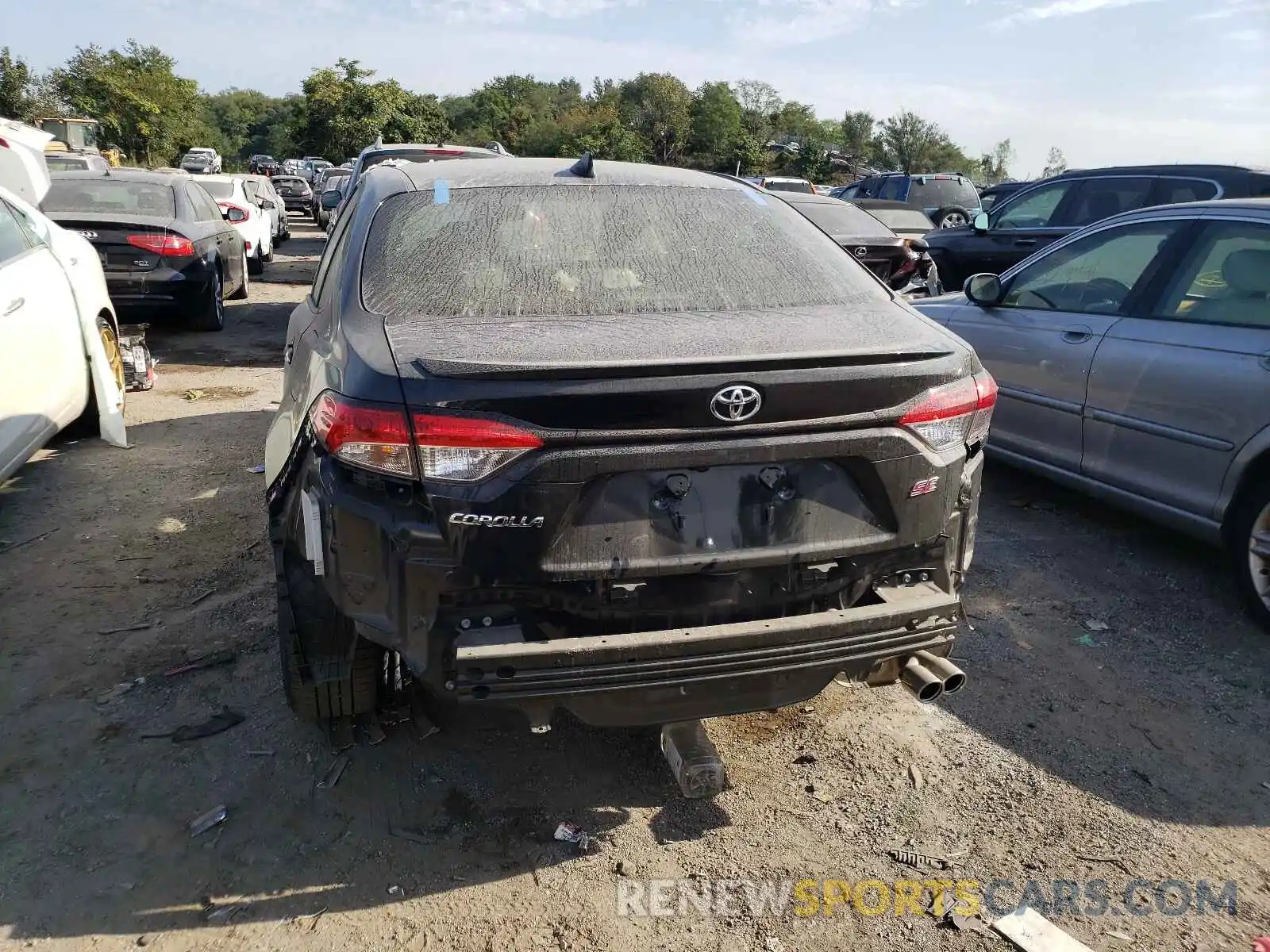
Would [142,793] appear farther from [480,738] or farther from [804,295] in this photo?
[804,295]

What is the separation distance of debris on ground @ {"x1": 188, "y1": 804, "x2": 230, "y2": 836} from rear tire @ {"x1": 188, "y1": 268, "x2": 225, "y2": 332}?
840 cm

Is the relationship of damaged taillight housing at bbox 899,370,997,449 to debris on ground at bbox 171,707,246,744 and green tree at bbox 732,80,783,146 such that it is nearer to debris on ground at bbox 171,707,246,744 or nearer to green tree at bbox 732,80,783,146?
debris on ground at bbox 171,707,246,744

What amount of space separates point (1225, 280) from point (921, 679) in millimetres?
2872

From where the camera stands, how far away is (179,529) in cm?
502

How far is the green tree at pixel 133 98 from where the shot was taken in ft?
151

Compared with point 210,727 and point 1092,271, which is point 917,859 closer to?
point 210,727

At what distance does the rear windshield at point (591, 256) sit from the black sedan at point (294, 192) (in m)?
31.6

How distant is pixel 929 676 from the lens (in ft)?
9.04

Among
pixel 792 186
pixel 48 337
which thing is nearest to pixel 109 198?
pixel 48 337

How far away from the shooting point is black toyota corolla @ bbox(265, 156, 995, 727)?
7.54 ft

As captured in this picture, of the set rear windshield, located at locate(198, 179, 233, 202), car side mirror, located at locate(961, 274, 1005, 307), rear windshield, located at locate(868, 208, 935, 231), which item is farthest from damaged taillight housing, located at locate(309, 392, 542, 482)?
rear windshield, located at locate(198, 179, 233, 202)

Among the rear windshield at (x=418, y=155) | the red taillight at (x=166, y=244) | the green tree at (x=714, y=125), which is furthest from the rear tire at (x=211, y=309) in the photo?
the green tree at (x=714, y=125)

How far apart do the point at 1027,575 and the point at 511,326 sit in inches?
124

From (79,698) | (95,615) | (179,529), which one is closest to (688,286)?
(79,698)
